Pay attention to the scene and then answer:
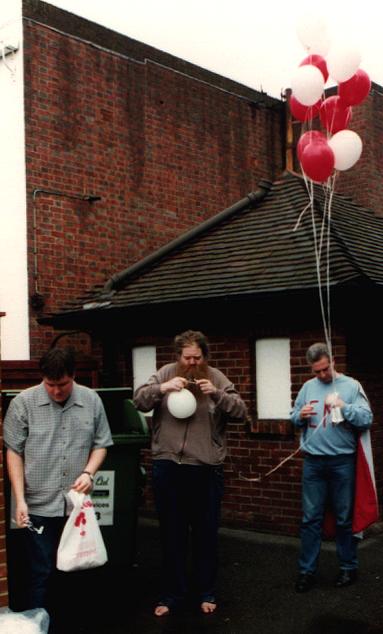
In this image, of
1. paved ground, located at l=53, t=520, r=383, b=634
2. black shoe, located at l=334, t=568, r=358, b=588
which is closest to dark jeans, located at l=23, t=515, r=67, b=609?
paved ground, located at l=53, t=520, r=383, b=634

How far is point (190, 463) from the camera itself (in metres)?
5.07

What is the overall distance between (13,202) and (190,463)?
20.1 feet

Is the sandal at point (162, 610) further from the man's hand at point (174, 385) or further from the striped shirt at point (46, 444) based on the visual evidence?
the man's hand at point (174, 385)

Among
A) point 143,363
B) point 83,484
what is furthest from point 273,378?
point 83,484

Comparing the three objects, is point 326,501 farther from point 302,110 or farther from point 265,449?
point 302,110

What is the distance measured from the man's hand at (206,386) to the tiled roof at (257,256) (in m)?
2.58

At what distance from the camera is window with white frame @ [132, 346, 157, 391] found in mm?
9359

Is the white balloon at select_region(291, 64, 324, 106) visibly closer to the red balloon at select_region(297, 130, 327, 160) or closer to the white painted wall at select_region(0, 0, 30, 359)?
the red balloon at select_region(297, 130, 327, 160)

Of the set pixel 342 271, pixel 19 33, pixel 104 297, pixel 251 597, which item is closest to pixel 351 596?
pixel 251 597

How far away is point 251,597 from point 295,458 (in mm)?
2341

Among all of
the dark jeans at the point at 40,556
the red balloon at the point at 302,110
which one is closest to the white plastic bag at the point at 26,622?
the dark jeans at the point at 40,556

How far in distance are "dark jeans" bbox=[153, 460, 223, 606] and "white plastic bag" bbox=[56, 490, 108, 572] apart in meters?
0.92

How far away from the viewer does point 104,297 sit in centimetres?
965

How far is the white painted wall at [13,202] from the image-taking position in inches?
396
